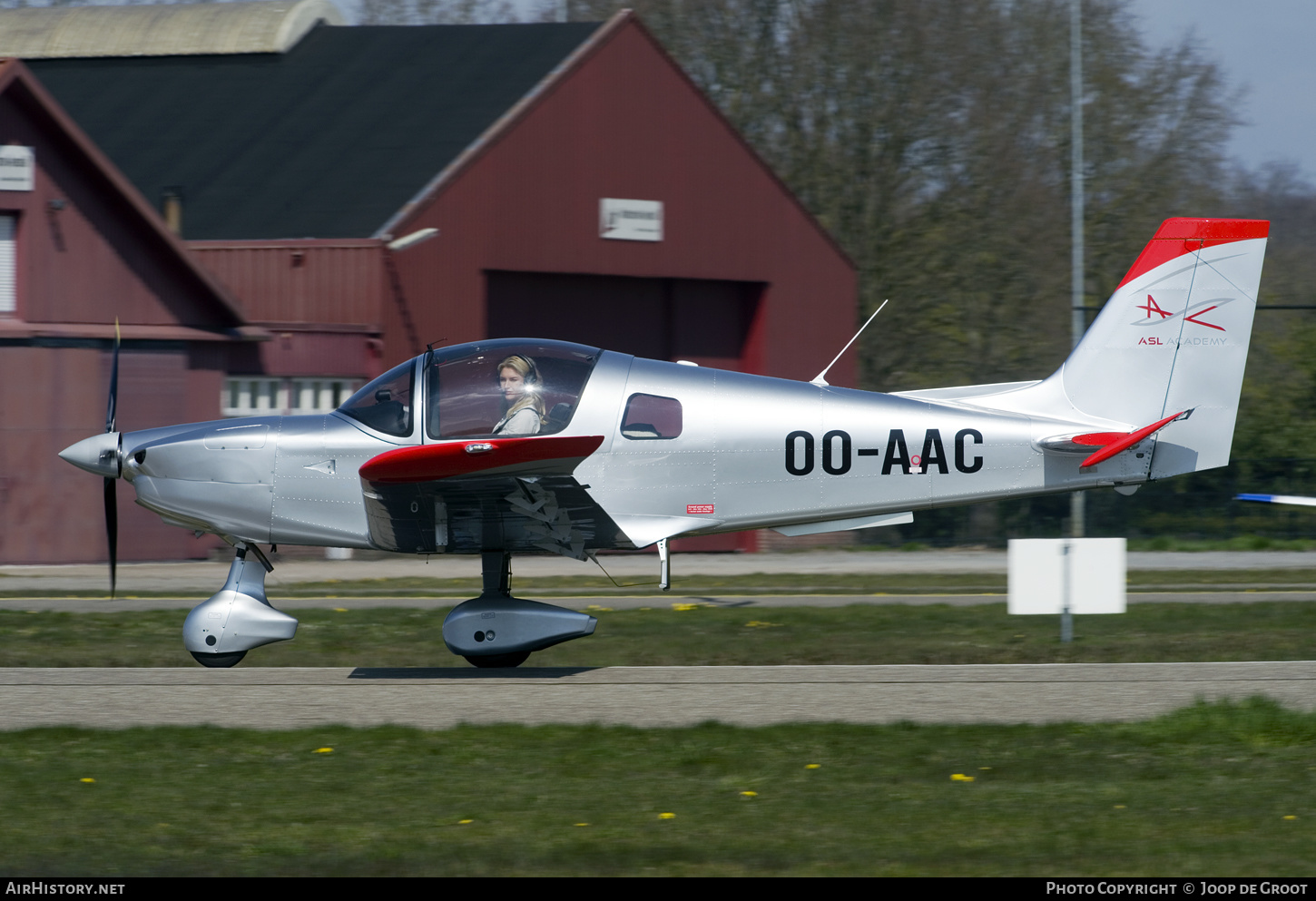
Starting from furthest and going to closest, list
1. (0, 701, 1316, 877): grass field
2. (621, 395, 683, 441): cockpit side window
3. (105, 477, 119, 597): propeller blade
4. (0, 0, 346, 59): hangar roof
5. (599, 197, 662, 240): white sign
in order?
(0, 0, 346, 59): hangar roof → (599, 197, 662, 240): white sign → (105, 477, 119, 597): propeller blade → (621, 395, 683, 441): cockpit side window → (0, 701, 1316, 877): grass field

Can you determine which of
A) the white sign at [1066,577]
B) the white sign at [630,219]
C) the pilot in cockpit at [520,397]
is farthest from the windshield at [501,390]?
the white sign at [630,219]

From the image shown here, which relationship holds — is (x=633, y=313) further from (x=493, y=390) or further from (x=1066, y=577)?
(x=493, y=390)

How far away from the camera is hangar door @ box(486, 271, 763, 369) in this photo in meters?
24.5

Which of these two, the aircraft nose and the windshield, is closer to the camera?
the windshield

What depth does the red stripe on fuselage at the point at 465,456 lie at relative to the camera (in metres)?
9.46

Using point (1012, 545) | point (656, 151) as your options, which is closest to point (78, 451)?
point (1012, 545)

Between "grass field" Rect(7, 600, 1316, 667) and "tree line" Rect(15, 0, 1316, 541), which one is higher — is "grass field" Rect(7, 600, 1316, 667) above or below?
below

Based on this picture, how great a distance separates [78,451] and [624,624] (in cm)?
508

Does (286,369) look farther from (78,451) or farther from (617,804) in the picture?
(617,804)

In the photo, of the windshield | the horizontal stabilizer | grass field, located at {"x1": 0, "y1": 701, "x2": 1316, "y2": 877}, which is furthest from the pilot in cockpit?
the horizontal stabilizer

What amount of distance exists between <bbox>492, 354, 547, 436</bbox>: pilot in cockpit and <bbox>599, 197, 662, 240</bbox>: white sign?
14.9 metres

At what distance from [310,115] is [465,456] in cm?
1870

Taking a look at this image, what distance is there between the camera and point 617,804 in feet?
22.4

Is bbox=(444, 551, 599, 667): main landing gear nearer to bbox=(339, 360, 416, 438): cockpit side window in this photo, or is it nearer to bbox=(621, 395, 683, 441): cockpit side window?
bbox=(339, 360, 416, 438): cockpit side window
